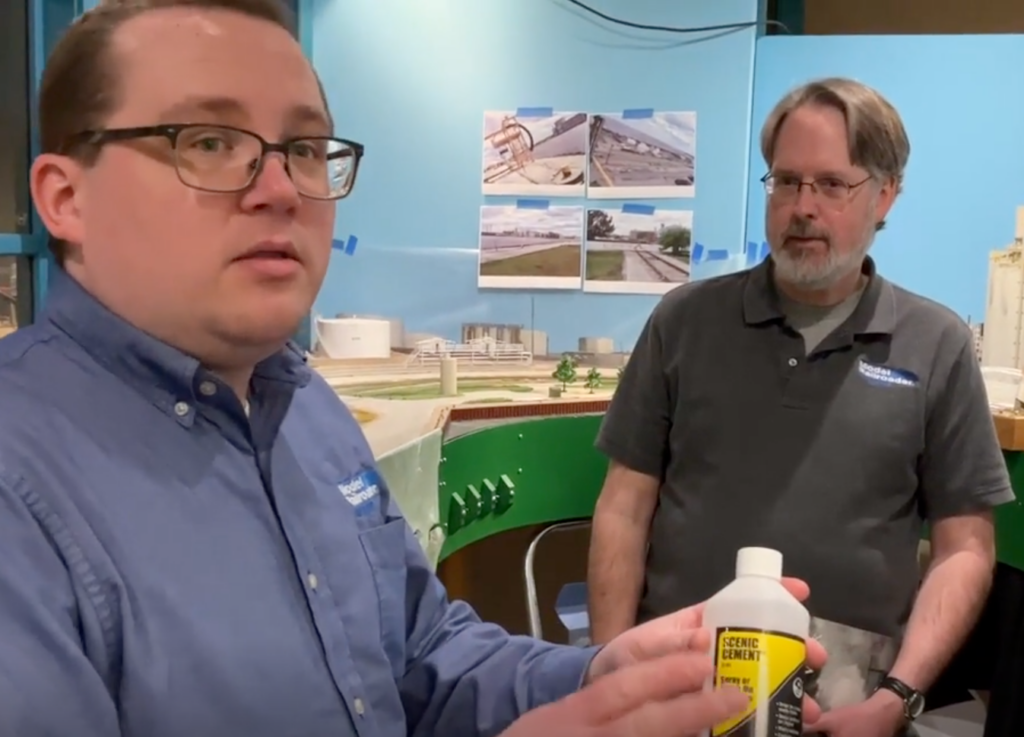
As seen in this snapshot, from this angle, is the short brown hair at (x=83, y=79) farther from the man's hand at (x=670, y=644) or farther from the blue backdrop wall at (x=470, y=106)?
the blue backdrop wall at (x=470, y=106)

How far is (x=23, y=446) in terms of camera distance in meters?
0.73

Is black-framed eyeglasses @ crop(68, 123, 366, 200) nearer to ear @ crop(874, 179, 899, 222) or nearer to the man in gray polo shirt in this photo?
the man in gray polo shirt

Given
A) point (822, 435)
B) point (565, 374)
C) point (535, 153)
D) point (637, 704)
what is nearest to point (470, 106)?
point (535, 153)

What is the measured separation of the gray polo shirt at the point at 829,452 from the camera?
1.63m

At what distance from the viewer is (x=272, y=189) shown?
0.83 meters

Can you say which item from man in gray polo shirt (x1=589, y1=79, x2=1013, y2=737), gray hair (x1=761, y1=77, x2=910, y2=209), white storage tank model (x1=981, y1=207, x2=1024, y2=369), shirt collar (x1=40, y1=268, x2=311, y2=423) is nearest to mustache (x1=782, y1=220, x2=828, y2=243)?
man in gray polo shirt (x1=589, y1=79, x2=1013, y2=737)

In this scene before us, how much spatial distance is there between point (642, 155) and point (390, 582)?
6.11 ft

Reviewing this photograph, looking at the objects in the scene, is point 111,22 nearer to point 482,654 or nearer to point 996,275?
point 482,654

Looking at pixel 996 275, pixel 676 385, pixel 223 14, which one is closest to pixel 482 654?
pixel 223 14

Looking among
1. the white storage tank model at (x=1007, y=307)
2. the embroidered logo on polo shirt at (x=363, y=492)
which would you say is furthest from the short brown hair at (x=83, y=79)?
the white storage tank model at (x=1007, y=307)

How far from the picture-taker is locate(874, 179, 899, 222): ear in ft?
5.76

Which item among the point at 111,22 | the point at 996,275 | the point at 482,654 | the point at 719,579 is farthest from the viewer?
the point at 996,275

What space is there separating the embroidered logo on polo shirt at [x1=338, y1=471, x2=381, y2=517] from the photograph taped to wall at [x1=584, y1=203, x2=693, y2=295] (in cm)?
167

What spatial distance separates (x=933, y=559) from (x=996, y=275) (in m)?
0.72
